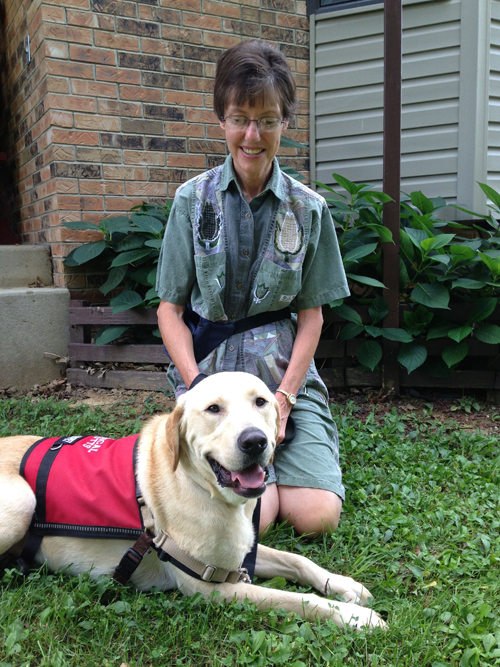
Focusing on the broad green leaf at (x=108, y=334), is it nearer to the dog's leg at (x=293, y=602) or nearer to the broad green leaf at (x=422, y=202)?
the broad green leaf at (x=422, y=202)

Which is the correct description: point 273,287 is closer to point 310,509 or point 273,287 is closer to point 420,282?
point 310,509

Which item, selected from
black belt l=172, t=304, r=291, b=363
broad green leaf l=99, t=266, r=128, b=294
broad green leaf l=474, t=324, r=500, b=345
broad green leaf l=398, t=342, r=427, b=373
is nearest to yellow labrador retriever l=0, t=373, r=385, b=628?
black belt l=172, t=304, r=291, b=363

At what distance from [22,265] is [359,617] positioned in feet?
14.0

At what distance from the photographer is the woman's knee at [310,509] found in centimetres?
246

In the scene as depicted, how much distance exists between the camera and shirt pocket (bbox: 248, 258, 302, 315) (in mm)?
2742

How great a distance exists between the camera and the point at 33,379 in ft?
15.5

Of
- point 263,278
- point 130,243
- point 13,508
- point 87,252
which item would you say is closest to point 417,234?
point 263,278

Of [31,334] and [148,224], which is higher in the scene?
[148,224]

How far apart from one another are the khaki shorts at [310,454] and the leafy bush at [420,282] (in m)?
1.34

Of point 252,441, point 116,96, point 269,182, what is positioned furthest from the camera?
point 116,96

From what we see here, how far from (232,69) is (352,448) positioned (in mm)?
2225

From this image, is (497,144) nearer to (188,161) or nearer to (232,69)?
(188,161)

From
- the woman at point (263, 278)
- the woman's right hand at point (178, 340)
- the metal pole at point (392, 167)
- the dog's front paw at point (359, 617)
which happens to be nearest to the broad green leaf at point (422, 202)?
the metal pole at point (392, 167)

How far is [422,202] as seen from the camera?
4520 millimetres
